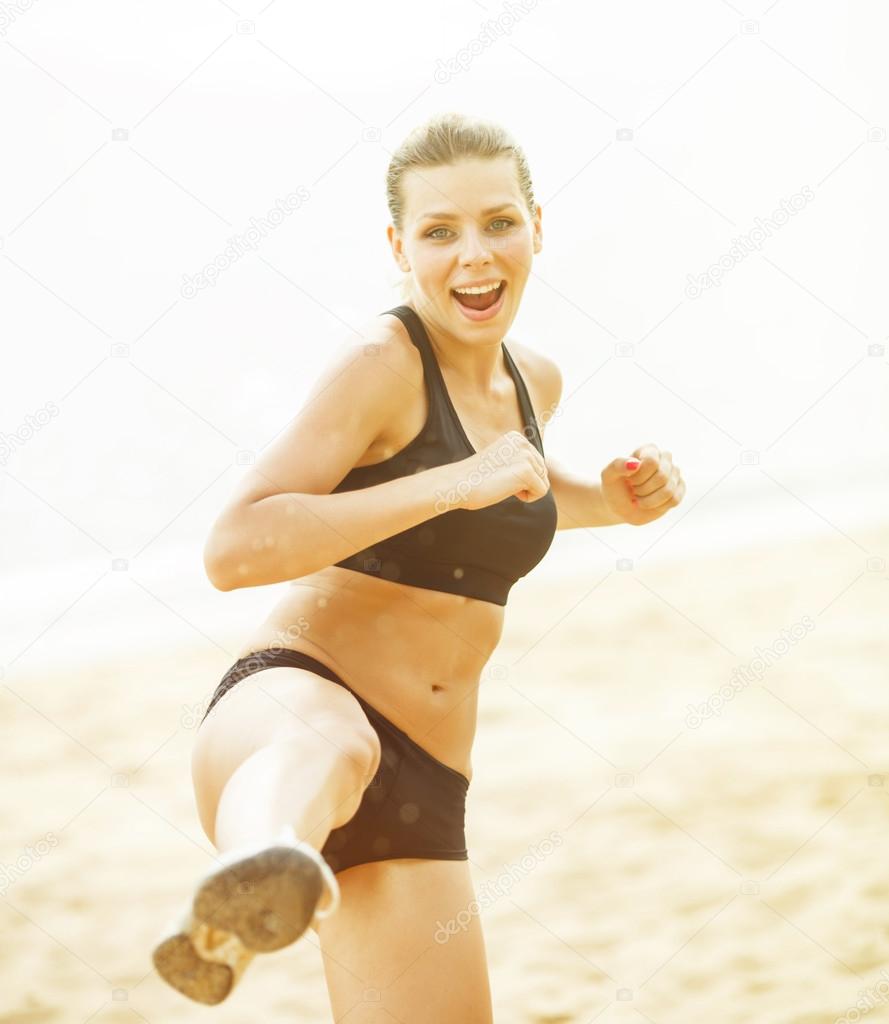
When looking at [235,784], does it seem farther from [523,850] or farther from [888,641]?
[888,641]

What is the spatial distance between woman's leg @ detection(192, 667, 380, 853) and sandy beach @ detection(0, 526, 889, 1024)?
71.0 inches

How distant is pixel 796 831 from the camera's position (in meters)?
4.03

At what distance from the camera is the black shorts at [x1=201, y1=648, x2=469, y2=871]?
1793 mm

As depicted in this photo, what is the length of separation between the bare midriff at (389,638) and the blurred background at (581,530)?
0.60 metres

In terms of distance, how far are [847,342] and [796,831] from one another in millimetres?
10734

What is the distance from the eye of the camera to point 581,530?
1027 cm

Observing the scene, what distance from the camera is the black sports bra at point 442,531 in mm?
1771

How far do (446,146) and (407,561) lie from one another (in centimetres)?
62
